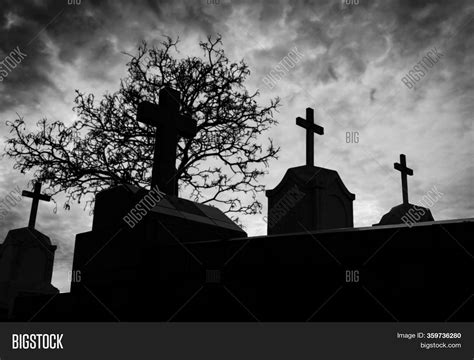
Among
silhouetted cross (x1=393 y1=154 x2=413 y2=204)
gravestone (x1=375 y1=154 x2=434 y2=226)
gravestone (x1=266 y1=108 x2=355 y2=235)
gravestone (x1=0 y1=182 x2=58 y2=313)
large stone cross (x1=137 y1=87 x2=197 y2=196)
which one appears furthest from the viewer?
silhouetted cross (x1=393 y1=154 x2=413 y2=204)

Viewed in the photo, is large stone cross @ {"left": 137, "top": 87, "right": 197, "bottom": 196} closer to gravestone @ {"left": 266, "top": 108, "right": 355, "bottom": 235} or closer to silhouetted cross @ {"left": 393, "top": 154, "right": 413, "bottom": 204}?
gravestone @ {"left": 266, "top": 108, "right": 355, "bottom": 235}

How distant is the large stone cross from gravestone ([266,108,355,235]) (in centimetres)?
378

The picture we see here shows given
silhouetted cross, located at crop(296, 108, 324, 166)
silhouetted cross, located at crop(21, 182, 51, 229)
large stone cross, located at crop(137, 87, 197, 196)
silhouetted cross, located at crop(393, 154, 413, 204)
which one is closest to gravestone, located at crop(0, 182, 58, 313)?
silhouetted cross, located at crop(21, 182, 51, 229)

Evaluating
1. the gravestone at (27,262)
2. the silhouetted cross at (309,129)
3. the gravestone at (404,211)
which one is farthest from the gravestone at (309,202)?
the gravestone at (27,262)

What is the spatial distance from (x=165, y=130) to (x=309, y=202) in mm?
4278

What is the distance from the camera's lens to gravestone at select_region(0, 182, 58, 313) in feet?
36.7

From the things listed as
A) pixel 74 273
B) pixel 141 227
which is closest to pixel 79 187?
pixel 74 273

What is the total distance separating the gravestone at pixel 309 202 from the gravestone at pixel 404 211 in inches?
121

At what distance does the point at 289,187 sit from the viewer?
926cm

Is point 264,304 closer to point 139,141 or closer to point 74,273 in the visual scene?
point 74,273

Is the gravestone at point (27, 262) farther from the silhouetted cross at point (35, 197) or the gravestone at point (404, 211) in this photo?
the gravestone at point (404, 211)

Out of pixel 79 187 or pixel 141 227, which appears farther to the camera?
pixel 79 187

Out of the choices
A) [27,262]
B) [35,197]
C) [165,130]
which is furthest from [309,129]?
[27,262]
